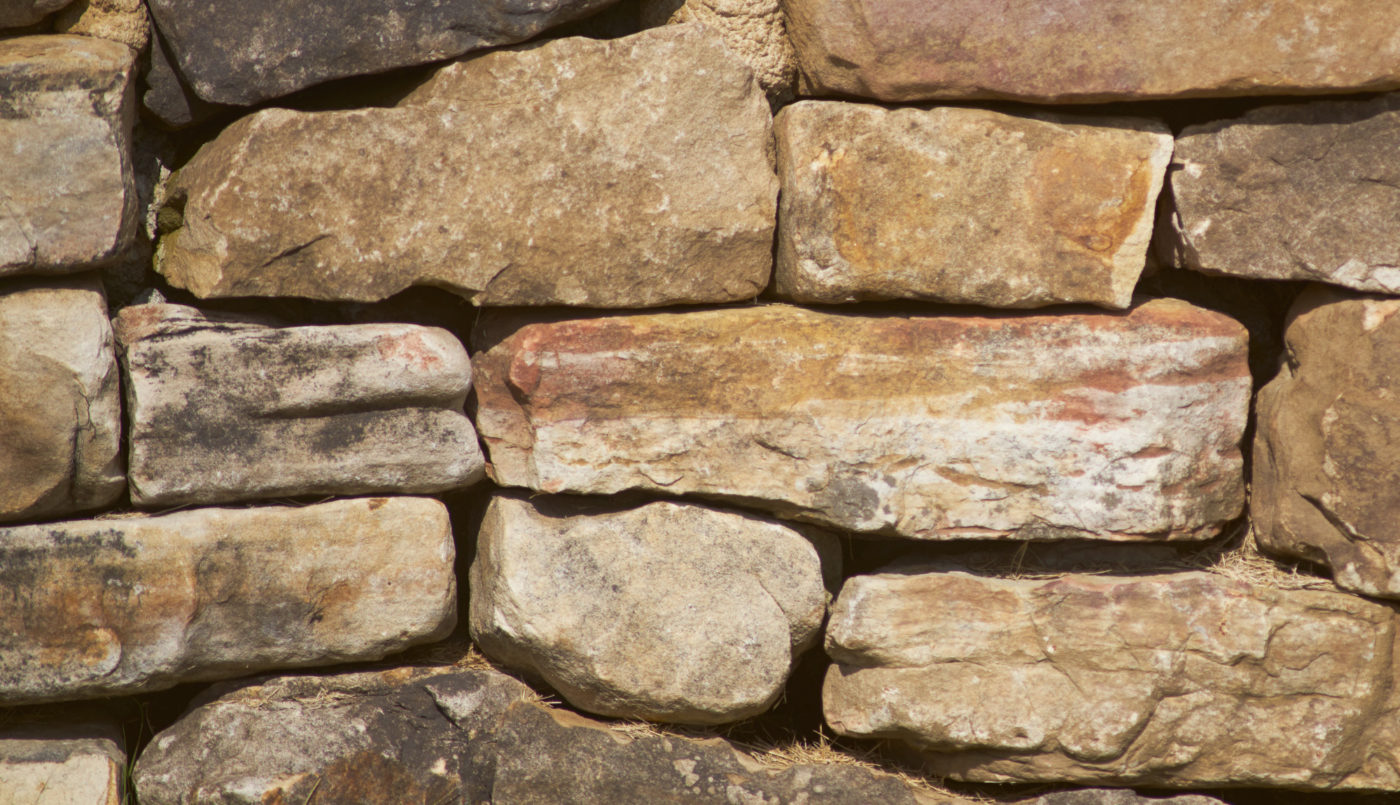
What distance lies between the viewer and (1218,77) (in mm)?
2051

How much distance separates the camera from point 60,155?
197cm

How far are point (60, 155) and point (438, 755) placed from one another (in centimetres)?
147

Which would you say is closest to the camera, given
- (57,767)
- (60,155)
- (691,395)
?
(60,155)

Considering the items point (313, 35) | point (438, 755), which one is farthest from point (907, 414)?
point (313, 35)

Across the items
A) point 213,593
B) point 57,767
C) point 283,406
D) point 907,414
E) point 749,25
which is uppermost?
point 749,25

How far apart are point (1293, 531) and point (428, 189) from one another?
80.4 inches

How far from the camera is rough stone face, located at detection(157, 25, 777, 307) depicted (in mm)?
2076

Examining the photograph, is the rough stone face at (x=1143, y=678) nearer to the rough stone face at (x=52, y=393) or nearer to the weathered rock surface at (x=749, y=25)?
the weathered rock surface at (x=749, y=25)

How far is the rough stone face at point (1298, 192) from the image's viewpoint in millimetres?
2092

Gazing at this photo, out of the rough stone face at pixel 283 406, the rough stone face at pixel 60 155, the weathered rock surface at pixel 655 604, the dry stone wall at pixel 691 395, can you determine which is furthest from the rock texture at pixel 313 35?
the weathered rock surface at pixel 655 604

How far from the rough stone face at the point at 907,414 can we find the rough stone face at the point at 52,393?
32.7 inches

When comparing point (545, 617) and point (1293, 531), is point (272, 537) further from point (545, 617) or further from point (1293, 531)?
point (1293, 531)

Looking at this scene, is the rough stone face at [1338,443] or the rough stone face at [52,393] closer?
the rough stone face at [52,393]

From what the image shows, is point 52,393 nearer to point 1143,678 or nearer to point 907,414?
point 907,414
